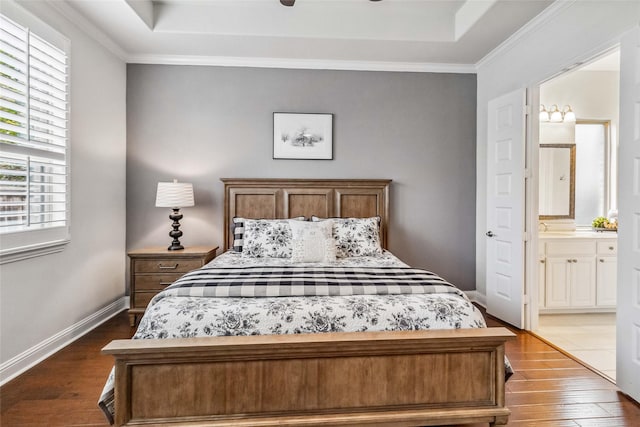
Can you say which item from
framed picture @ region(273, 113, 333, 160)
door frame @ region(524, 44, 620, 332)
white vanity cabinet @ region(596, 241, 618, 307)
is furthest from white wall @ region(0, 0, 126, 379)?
white vanity cabinet @ region(596, 241, 618, 307)

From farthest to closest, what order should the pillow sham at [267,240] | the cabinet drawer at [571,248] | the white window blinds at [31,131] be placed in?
the cabinet drawer at [571,248] → the pillow sham at [267,240] → the white window blinds at [31,131]

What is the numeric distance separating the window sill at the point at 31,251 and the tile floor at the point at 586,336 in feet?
13.2

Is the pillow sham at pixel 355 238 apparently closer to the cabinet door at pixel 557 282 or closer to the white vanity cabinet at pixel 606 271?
the cabinet door at pixel 557 282

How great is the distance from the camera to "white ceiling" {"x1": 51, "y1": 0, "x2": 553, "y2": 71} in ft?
10.4

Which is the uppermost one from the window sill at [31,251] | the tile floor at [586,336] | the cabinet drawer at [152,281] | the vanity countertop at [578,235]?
the vanity countertop at [578,235]

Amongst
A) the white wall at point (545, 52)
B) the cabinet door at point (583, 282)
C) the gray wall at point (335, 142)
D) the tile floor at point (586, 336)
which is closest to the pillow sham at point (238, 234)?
the gray wall at point (335, 142)

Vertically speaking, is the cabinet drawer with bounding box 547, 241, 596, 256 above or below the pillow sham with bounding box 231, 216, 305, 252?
below

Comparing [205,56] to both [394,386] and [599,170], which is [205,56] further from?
[599,170]

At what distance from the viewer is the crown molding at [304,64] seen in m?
3.79

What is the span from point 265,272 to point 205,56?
2662mm

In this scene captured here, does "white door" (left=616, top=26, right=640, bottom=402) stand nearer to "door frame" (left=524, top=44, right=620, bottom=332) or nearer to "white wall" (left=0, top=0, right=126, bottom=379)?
"door frame" (left=524, top=44, right=620, bottom=332)

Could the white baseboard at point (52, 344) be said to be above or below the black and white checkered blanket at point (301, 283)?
below

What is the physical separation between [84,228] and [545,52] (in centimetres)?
424

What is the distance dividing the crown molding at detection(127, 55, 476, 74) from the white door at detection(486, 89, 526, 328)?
0.78m
